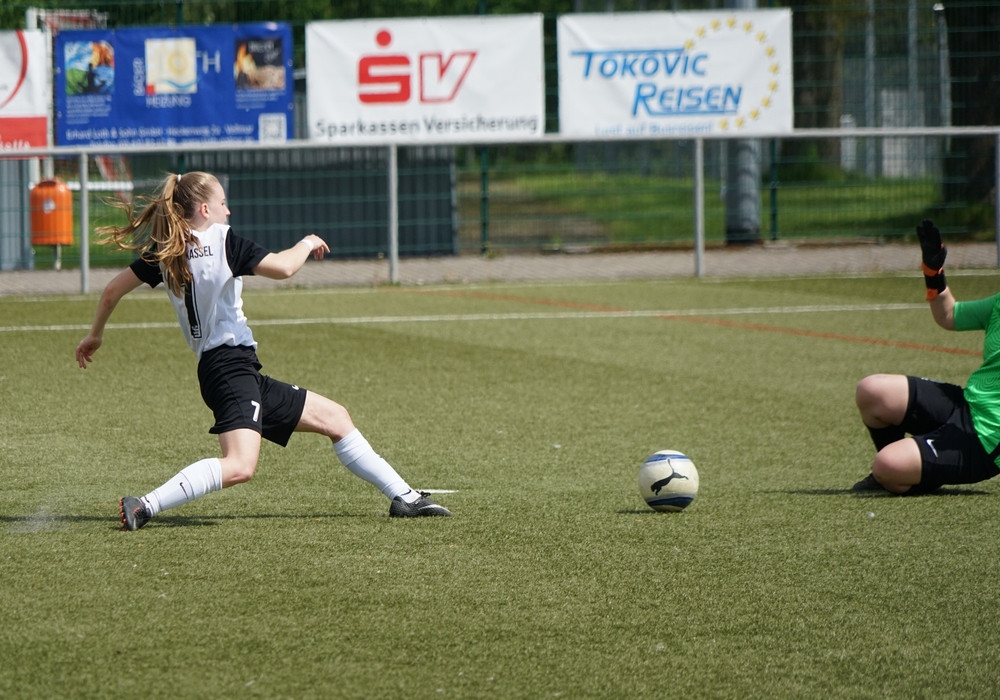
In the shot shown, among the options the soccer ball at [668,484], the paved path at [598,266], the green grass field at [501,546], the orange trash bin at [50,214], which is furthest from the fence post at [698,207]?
the soccer ball at [668,484]

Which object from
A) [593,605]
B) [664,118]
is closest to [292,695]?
[593,605]

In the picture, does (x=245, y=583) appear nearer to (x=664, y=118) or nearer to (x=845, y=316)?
(x=845, y=316)

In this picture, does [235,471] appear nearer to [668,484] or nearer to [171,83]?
[668,484]

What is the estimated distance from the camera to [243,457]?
4.97m

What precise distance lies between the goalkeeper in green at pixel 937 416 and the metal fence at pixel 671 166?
11435 mm

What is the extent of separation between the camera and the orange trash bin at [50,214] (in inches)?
620

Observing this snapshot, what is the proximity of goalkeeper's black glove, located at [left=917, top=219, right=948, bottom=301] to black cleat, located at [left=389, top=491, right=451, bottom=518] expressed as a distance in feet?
7.49

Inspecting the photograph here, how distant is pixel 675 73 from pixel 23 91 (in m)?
8.28

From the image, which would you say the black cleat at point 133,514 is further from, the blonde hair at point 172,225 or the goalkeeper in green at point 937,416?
the goalkeeper in green at point 937,416

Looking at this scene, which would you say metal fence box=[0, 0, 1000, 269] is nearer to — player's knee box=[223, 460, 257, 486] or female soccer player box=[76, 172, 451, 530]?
female soccer player box=[76, 172, 451, 530]

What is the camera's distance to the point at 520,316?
12.2 meters

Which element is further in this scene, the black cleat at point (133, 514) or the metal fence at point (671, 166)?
the metal fence at point (671, 166)

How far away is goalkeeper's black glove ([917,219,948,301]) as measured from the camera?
558 centimetres

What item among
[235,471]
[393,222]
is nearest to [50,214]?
[393,222]
